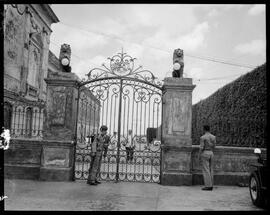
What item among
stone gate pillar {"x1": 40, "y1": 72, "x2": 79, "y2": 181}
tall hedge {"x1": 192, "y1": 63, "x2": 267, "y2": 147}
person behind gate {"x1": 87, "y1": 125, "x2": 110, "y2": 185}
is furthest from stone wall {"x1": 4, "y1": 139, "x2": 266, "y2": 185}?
tall hedge {"x1": 192, "y1": 63, "x2": 267, "y2": 147}

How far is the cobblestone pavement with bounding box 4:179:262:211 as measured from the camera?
20.7ft

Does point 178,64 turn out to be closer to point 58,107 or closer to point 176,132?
point 176,132

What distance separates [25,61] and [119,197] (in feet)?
42.6

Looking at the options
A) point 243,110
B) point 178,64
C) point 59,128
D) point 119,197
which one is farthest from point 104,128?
point 243,110

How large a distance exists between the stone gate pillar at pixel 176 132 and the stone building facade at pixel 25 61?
20.2 ft

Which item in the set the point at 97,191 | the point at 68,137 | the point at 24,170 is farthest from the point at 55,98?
the point at 97,191

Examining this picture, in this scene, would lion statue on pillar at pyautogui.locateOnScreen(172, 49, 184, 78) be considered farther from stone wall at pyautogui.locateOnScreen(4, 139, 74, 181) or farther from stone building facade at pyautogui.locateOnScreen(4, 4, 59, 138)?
stone building facade at pyautogui.locateOnScreen(4, 4, 59, 138)

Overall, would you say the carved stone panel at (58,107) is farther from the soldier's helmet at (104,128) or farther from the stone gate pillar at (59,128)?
the soldier's helmet at (104,128)

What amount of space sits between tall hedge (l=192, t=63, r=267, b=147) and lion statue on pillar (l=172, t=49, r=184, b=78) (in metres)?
4.19

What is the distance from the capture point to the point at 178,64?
980cm

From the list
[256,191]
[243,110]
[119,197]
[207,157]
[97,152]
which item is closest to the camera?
[256,191]

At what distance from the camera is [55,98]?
9680mm

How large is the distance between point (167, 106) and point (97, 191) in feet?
11.4

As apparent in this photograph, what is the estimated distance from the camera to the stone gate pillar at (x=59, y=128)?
31.1 ft
